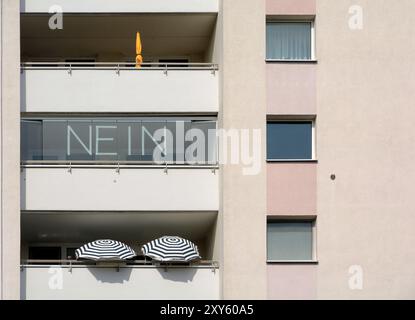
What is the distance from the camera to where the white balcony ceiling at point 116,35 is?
28719 millimetres

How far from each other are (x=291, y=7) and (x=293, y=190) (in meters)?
4.46

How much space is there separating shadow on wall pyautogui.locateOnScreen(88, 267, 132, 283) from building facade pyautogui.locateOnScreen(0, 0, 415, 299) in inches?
1.4

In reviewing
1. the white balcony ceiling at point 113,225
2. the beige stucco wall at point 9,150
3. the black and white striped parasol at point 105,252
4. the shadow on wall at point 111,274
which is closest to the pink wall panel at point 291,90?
the white balcony ceiling at point 113,225

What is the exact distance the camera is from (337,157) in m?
27.1

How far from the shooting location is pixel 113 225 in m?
28.9

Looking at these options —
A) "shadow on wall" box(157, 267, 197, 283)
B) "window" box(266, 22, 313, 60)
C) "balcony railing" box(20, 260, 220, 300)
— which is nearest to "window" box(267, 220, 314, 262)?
"balcony railing" box(20, 260, 220, 300)

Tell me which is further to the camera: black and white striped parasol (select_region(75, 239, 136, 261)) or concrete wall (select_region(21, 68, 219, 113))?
concrete wall (select_region(21, 68, 219, 113))

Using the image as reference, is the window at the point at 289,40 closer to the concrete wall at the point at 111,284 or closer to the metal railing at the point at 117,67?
the metal railing at the point at 117,67

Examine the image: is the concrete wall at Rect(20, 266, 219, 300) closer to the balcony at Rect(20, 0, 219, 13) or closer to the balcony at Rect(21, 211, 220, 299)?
the balcony at Rect(21, 211, 220, 299)

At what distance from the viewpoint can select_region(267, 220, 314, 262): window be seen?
88.9ft

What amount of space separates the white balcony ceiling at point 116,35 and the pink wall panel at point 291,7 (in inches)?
63.9

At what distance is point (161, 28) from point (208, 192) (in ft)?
15.4

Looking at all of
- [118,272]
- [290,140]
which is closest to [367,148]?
[290,140]
